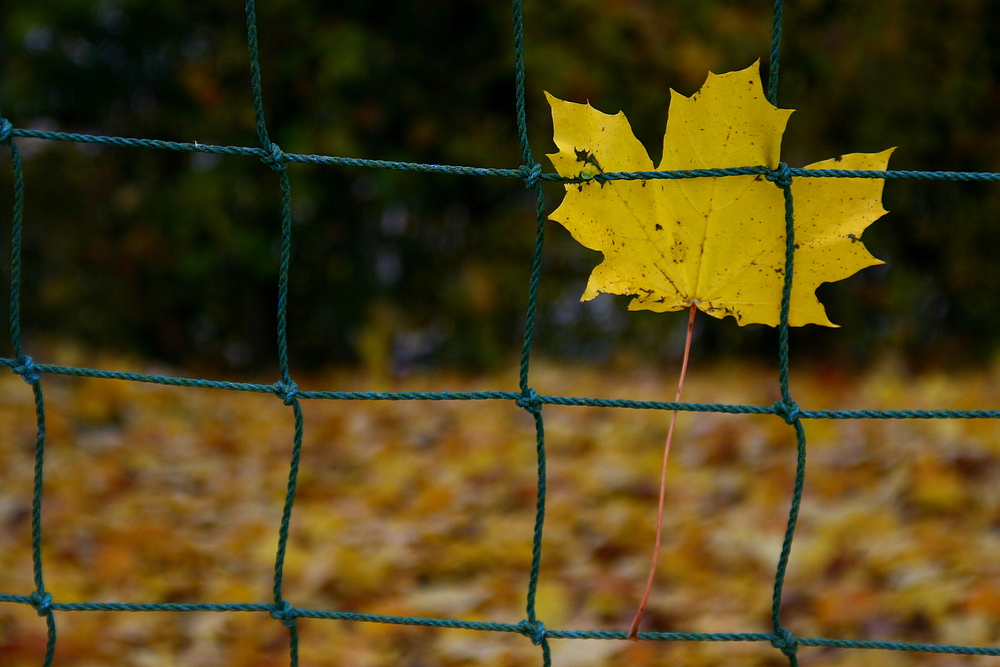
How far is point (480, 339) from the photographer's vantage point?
14.7ft

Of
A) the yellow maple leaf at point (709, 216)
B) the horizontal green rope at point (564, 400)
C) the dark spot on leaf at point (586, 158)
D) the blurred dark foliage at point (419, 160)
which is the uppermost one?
the blurred dark foliage at point (419, 160)

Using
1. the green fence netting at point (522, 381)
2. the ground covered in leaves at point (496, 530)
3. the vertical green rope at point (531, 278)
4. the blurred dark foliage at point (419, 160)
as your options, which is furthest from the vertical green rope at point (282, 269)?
the blurred dark foliage at point (419, 160)

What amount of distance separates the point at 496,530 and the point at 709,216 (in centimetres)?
131

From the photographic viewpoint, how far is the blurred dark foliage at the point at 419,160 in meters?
4.05

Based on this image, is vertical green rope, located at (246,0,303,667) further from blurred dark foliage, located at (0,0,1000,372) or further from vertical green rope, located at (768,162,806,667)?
blurred dark foliage, located at (0,0,1000,372)

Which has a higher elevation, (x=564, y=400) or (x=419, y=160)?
(x=419, y=160)

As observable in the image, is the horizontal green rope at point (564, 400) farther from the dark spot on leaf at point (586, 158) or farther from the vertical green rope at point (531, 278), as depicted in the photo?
the dark spot on leaf at point (586, 158)

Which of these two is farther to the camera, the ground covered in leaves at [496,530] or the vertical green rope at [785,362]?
the ground covered in leaves at [496,530]

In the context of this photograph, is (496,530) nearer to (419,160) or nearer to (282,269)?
(282,269)

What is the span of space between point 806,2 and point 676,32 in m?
0.61

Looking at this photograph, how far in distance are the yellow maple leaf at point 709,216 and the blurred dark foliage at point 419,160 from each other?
3.14 meters

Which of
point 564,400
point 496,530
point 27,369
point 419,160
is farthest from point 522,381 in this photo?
point 419,160

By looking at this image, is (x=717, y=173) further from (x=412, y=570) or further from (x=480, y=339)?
(x=480, y=339)

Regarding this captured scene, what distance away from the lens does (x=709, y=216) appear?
97cm
